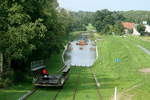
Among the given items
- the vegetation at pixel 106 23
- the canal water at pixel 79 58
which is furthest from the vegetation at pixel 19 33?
the vegetation at pixel 106 23

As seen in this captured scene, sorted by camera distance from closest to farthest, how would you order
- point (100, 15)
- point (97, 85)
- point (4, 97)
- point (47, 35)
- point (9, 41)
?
point (4, 97)
point (9, 41)
point (97, 85)
point (47, 35)
point (100, 15)

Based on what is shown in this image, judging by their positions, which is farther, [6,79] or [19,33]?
[19,33]

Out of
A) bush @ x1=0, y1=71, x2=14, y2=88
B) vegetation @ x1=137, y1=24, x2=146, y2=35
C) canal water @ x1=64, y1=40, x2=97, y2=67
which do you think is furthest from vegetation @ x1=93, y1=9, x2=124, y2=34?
bush @ x1=0, y1=71, x2=14, y2=88

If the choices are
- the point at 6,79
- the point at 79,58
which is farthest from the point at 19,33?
the point at 79,58

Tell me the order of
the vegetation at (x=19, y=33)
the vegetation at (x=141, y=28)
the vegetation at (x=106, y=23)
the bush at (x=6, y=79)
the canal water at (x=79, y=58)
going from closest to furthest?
the bush at (x=6, y=79)
the vegetation at (x=19, y=33)
the canal water at (x=79, y=58)
the vegetation at (x=141, y=28)
the vegetation at (x=106, y=23)

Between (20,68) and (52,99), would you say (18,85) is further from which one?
(52,99)

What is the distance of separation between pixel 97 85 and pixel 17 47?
7436mm

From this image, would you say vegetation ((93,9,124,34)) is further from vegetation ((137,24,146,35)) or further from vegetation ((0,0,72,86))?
vegetation ((0,0,72,86))

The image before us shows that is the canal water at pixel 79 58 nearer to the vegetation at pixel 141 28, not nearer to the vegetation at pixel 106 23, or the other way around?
the vegetation at pixel 141 28

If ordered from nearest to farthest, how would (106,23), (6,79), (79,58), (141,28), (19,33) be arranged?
(6,79) → (19,33) → (79,58) → (141,28) → (106,23)

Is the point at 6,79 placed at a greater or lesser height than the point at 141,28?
greater

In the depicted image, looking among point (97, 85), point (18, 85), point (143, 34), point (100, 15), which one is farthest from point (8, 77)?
point (100, 15)

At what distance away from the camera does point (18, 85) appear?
26.0 m

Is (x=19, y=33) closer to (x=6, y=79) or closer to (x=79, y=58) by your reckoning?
(x=6, y=79)
